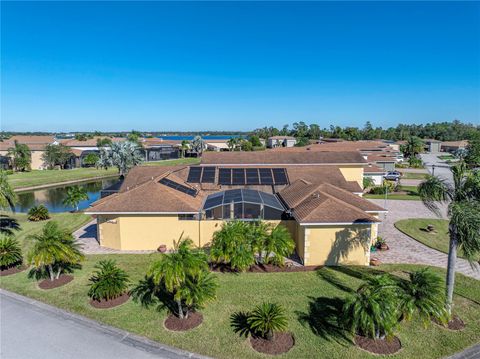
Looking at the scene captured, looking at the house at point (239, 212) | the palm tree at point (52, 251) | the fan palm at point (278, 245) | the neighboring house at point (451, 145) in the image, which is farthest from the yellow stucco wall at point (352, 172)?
the neighboring house at point (451, 145)

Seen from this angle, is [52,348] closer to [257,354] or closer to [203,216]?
[257,354]

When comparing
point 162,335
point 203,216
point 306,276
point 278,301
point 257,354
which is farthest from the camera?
point 203,216

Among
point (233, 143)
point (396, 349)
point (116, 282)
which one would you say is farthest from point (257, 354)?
point (233, 143)

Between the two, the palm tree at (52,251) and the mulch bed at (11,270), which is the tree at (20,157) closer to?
the mulch bed at (11,270)

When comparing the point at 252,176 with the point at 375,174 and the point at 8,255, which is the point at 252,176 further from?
the point at 375,174

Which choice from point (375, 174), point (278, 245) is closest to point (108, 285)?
point (278, 245)

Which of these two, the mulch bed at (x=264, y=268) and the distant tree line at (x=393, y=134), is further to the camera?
the distant tree line at (x=393, y=134)
